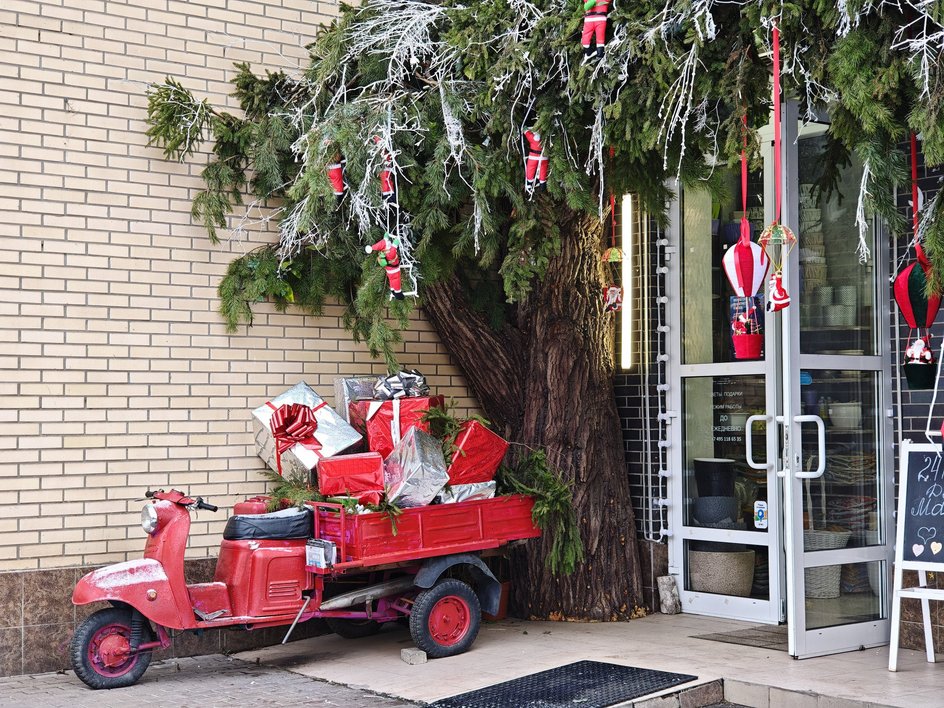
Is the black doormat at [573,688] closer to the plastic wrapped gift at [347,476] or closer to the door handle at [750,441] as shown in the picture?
the plastic wrapped gift at [347,476]

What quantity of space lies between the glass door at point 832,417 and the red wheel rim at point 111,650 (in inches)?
154

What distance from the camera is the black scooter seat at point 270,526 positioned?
6562mm

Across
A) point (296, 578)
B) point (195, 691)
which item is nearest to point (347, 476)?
point (296, 578)

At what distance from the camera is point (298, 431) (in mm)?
7121

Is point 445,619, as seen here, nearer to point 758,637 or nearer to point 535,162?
point 758,637

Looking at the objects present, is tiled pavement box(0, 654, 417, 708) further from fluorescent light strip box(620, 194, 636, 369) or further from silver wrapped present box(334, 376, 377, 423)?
fluorescent light strip box(620, 194, 636, 369)

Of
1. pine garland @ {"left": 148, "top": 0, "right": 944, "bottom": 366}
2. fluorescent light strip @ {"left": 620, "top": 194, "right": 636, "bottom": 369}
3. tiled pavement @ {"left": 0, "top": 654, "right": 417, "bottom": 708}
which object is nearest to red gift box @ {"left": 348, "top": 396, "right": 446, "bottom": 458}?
pine garland @ {"left": 148, "top": 0, "right": 944, "bottom": 366}

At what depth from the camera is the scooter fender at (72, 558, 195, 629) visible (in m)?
6.05

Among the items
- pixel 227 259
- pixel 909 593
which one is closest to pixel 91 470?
pixel 227 259

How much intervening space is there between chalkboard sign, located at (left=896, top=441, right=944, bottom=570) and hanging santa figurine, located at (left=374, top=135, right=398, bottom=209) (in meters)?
3.49

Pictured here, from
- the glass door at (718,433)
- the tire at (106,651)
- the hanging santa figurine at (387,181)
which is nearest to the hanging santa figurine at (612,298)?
the glass door at (718,433)

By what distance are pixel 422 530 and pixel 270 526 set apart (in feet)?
3.05

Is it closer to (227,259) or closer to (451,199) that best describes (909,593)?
(451,199)

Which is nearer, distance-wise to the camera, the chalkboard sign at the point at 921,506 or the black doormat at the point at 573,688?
the black doormat at the point at 573,688
